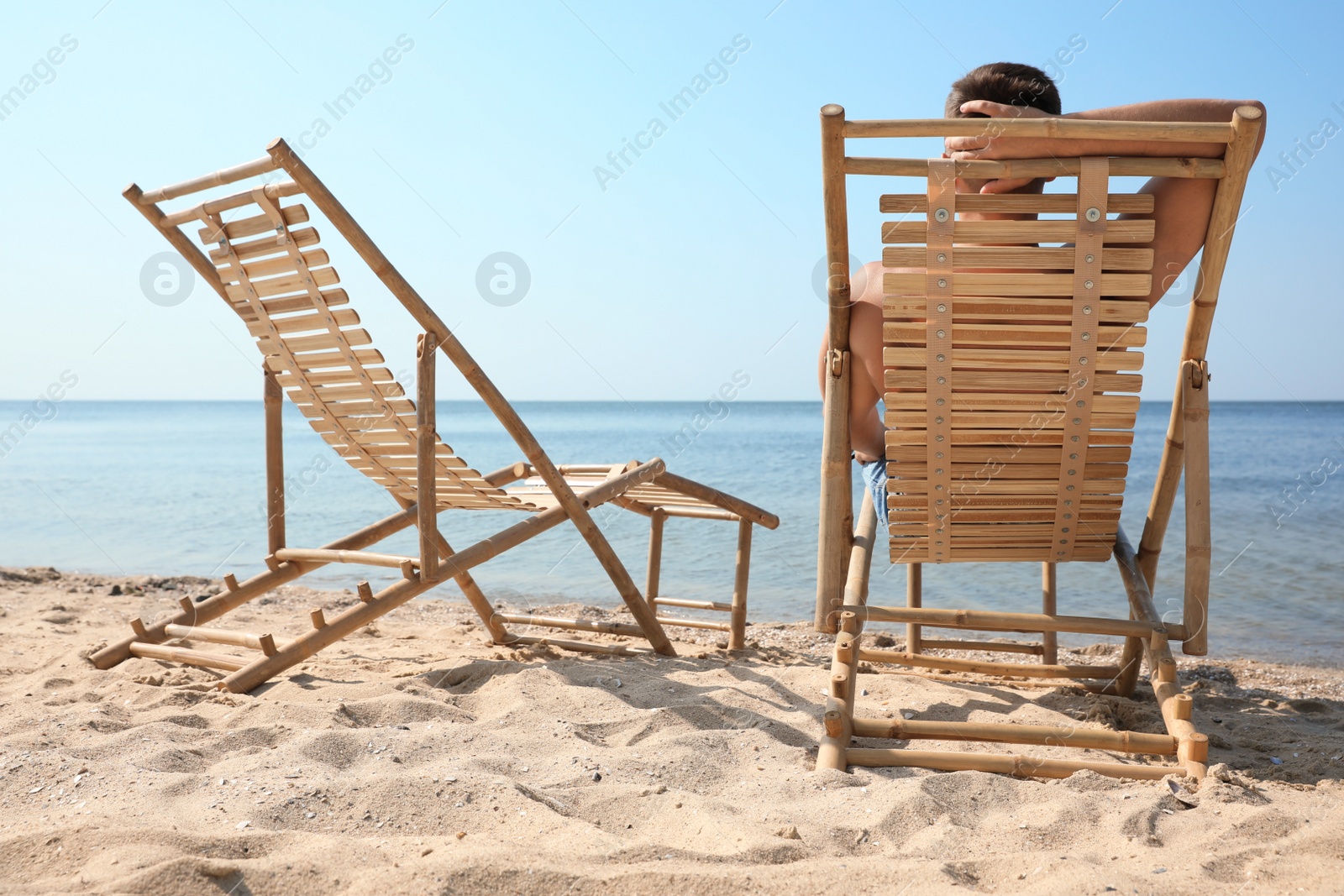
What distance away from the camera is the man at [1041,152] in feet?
7.81

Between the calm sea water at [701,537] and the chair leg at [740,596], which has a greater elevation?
the chair leg at [740,596]

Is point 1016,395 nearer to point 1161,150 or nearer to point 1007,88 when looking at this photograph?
point 1161,150

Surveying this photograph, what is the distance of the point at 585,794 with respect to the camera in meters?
2.10

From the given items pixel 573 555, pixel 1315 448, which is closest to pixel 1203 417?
pixel 573 555

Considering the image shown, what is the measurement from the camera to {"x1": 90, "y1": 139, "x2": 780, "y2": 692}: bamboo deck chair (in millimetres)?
3082

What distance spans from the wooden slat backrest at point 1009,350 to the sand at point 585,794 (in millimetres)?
787

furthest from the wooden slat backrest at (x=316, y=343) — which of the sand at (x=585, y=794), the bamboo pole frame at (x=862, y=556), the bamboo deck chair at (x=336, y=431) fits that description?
the bamboo pole frame at (x=862, y=556)

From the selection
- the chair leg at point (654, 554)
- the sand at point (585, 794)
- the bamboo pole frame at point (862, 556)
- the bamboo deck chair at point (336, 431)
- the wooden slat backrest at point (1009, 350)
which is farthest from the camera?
the chair leg at point (654, 554)

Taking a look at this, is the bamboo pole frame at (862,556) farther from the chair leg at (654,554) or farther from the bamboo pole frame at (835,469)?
the chair leg at (654,554)

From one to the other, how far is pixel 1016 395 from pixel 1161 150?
2.35ft

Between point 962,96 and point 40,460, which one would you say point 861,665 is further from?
point 40,460

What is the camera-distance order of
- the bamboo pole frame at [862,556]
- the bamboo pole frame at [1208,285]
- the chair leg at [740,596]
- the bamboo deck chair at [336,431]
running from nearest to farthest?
the bamboo pole frame at [1208,285] < the bamboo pole frame at [862,556] < the bamboo deck chair at [336,431] < the chair leg at [740,596]

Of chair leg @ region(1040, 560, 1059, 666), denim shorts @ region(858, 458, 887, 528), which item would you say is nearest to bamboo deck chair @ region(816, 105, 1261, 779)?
denim shorts @ region(858, 458, 887, 528)

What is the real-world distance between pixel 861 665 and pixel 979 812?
6.26 feet
